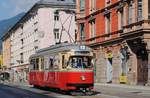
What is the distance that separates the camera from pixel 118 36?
2084 inches

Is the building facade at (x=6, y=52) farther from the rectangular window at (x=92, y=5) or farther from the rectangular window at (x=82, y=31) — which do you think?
the rectangular window at (x=92, y=5)

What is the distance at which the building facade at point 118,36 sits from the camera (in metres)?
46.4

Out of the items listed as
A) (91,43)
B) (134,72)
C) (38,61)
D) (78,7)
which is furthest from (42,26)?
(38,61)

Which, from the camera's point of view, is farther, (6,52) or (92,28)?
(6,52)

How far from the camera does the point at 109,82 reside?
5653 cm

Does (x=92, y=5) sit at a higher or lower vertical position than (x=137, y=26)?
higher

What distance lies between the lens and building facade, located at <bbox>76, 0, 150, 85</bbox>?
46.4 metres

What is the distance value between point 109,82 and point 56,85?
23950mm

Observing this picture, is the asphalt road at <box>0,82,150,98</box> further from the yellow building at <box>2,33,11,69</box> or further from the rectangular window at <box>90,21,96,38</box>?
the yellow building at <box>2,33,11,69</box>

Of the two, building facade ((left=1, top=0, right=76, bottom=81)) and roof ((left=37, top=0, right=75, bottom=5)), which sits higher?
roof ((left=37, top=0, right=75, bottom=5))

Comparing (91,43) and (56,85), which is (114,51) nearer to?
(91,43)

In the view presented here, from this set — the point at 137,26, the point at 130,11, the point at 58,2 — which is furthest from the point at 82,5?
the point at 58,2

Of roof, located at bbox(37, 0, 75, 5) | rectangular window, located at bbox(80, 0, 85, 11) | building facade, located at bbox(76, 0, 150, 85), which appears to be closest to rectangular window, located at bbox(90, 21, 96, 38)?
building facade, located at bbox(76, 0, 150, 85)

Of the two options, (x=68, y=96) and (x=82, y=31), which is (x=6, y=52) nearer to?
(x=82, y=31)
